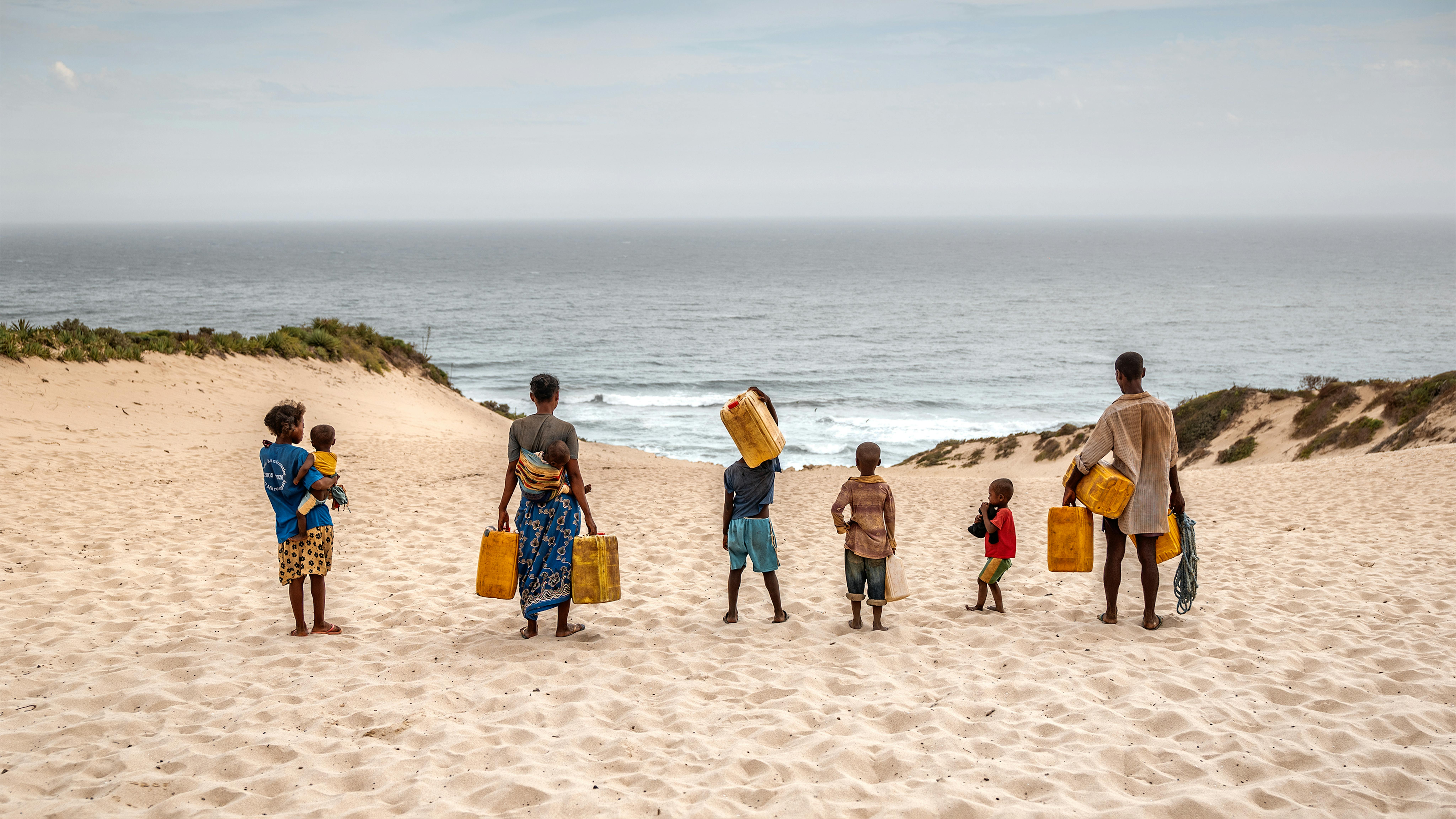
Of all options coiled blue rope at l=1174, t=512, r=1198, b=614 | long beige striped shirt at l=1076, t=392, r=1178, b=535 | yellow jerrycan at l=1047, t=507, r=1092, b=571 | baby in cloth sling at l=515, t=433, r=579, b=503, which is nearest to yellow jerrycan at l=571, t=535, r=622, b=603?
baby in cloth sling at l=515, t=433, r=579, b=503

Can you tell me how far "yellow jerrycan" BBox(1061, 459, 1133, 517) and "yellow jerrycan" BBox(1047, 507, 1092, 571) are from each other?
179 millimetres

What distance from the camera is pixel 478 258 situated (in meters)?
152

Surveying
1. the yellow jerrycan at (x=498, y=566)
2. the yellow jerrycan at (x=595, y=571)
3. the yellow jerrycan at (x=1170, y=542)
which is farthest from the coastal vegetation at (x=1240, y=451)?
the yellow jerrycan at (x=498, y=566)

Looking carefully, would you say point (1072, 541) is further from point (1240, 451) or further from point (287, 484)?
point (1240, 451)

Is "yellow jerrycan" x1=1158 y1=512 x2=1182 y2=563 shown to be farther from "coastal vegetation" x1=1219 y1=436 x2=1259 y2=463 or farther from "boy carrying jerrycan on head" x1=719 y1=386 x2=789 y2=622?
"coastal vegetation" x1=1219 y1=436 x2=1259 y2=463

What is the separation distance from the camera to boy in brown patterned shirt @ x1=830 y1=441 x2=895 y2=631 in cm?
588

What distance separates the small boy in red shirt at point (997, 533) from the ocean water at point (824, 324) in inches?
872

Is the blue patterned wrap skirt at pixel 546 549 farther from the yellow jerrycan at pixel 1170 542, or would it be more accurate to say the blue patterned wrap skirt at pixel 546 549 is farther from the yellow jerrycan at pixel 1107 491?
the yellow jerrycan at pixel 1170 542

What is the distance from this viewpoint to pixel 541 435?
5.62m

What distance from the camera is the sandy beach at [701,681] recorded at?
3848 millimetres

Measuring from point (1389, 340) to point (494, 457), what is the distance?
67.0m

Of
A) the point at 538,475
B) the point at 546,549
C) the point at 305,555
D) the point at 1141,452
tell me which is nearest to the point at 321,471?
the point at 305,555

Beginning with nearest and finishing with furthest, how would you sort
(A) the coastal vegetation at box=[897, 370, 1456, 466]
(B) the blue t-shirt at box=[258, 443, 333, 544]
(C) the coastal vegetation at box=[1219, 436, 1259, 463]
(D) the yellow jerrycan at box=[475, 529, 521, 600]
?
(B) the blue t-shirt at box=[258, 443, 333, 544]
(D) the yellow jerrycan at box=[475, 529, 521, 600]
(A) the coastal vegetation at box=[897, 370, 1456, 466]
(C) the coastal vegetation at box=[1219, 436, 1259, 463]

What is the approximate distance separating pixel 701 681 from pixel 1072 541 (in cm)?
286
